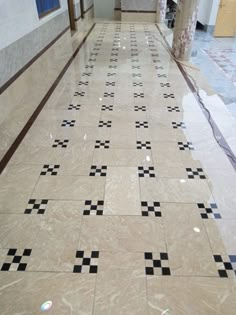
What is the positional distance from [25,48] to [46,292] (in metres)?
3.58

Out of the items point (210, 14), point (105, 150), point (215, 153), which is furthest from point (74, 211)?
point (210, 14)

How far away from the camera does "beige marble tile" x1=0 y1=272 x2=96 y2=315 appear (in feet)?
4.53

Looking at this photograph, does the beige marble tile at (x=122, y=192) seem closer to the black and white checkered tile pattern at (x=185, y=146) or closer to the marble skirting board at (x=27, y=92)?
the black and white checkered tile pattern at (x=185, y=146)

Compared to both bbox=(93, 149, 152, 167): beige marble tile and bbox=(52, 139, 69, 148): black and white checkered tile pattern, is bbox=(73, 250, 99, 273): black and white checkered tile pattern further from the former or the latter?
bbox=(52, 139, 69, 148): black and white checkered tile pattern

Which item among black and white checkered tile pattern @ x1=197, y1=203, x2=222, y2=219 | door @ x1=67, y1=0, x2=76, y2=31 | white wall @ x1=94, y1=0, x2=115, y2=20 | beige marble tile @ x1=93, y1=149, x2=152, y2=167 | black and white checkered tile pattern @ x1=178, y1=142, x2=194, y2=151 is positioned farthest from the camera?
white wall @ x1=94, y1=0, x2=115, y2=20

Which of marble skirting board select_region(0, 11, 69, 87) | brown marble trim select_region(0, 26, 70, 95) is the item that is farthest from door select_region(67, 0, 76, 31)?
brown marble trim select_region(0, 26, 70, 95)

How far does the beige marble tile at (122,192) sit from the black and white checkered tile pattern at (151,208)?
41mm

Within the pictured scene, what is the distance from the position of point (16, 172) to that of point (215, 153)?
2.04 metres

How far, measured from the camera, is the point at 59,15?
6125mm

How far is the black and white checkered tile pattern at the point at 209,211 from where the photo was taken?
192 cm

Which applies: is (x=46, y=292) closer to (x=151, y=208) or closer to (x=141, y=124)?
(x=151, y=208)

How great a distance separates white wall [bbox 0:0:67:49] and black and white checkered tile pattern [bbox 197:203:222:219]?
2.98 m

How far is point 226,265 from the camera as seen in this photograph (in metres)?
1.60

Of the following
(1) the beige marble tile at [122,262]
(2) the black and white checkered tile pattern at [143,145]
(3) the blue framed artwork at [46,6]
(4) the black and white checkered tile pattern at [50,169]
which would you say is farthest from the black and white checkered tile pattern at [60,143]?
(3) the blue framed artwork at [46,6]
